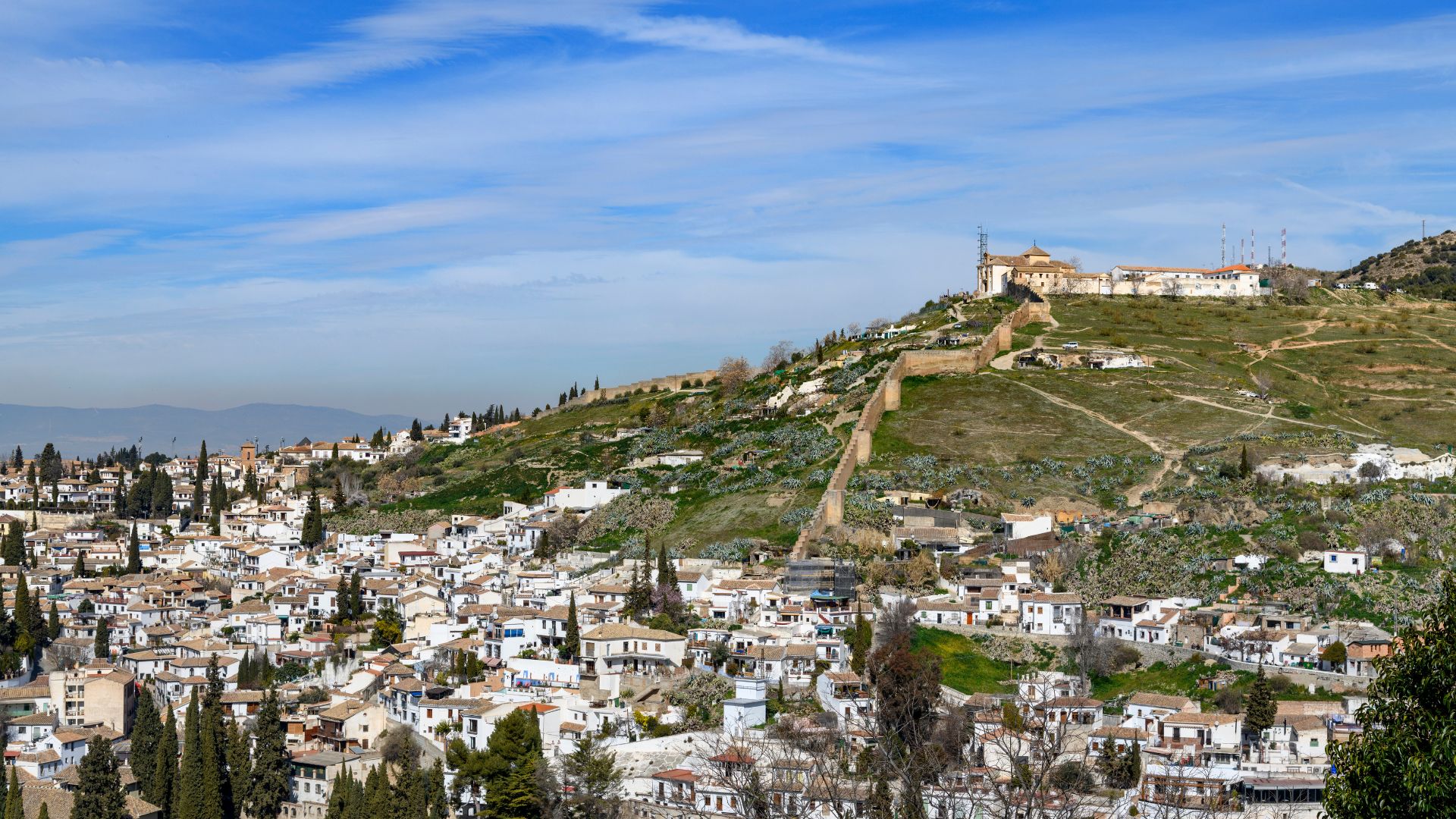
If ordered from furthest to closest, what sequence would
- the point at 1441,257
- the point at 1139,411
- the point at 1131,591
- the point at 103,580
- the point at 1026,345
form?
1. the point at 1441,257
2. the point at 1026,345
3. the point at 1139,411
4. the point at 103,580
5. the point at 1131,591

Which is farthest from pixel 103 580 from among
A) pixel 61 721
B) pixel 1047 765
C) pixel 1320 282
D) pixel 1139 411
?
pixel 1320 282

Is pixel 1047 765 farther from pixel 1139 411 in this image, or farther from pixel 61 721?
pixel 1139 411

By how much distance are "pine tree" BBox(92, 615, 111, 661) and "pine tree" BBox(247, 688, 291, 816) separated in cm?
1466

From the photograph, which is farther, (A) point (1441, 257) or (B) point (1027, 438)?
(A) point (1441, 257)

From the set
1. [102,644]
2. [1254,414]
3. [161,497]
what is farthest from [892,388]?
[161,497]

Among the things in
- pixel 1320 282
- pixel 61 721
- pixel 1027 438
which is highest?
pixel 1320 282

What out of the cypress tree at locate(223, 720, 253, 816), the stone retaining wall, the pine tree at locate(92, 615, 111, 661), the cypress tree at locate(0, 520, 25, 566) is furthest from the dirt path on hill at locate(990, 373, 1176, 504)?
the cypress tree at locate(0, 520, 25, 566)

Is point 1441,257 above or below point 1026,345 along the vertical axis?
above

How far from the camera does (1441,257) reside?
404ft

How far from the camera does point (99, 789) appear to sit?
39.5m

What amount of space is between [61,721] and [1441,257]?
106839mm

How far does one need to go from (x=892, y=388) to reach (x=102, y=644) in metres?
32.3

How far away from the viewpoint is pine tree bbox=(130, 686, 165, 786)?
4200 cm

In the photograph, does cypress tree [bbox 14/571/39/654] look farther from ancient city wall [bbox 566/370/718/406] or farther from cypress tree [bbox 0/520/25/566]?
ancient city wall [bbox 566/370/718/406]
